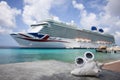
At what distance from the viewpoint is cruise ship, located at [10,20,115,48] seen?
44.0m

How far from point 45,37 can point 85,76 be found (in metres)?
41.6

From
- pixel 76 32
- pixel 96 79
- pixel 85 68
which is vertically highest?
pixel 76 32

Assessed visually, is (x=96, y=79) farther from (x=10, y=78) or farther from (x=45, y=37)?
(x=45, y=37)

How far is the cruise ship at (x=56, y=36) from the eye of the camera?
44.0 metres

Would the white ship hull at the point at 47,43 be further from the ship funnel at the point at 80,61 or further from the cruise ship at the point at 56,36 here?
the ship funnel at the point at 80,61

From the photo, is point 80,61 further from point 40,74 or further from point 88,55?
point 40,74

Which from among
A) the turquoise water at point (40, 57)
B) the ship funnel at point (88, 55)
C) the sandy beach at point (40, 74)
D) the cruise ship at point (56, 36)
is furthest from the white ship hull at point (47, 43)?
the ship funnel at point (88, 55)

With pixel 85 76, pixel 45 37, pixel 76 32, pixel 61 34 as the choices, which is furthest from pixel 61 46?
pixel 85 76

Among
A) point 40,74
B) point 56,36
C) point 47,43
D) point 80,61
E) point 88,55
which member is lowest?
point 40,74

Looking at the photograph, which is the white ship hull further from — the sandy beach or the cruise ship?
the sandy beach

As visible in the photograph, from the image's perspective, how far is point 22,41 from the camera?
43.6 metres

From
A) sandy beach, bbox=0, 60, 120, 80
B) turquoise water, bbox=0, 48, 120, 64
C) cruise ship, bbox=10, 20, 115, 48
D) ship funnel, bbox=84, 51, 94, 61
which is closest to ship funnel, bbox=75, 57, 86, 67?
ship funnel, bbox=84, 51, 94, 61

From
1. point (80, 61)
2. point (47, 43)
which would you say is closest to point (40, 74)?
point (80, 61)

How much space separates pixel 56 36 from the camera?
51406 millimetres
